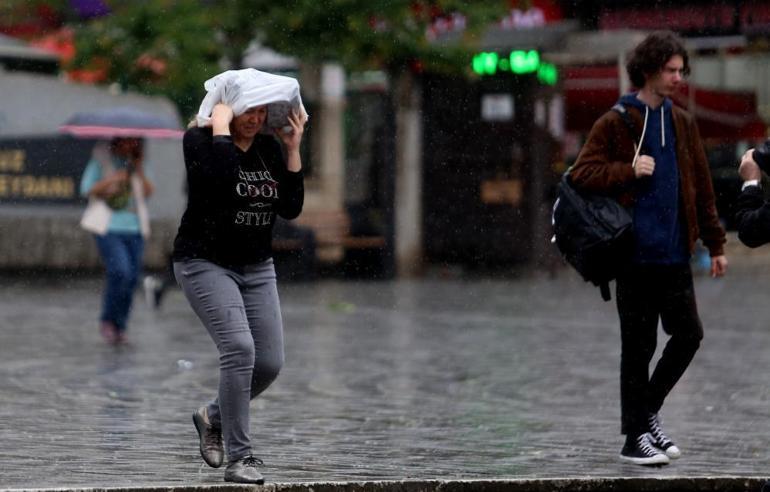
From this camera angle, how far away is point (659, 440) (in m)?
7.45

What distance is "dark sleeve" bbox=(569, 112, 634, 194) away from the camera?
23.9ft

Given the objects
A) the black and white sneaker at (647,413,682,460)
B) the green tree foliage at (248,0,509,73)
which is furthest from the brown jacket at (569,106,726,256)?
the green tree foliage at (248,0,509,73)

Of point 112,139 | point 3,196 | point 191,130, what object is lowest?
point 3,196

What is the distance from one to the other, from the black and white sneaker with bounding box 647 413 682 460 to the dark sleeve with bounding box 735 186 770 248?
5.10 ft

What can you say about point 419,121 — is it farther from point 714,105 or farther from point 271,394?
point 271,394

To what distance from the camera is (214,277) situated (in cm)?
664

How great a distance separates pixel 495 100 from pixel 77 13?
8.54m

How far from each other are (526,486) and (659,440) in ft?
3.19

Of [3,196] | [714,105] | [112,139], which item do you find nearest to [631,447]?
[112,139]

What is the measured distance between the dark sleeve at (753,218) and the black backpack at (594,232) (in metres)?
1.11

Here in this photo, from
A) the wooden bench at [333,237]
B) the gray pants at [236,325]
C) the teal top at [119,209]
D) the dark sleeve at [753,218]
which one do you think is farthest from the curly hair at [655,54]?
the wooden bench at [333,237]

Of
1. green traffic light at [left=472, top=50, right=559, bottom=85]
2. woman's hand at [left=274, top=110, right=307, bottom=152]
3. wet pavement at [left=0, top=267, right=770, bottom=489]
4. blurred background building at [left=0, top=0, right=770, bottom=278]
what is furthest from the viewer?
green traffic light at [left=472, top=50, right=559, bottom=85]

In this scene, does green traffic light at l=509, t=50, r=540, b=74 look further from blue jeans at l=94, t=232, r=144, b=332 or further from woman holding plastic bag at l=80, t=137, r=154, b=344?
blue jeans at l=94, t=232, r=144, b=332

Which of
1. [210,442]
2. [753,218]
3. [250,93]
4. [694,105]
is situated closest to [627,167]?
[753,218]
